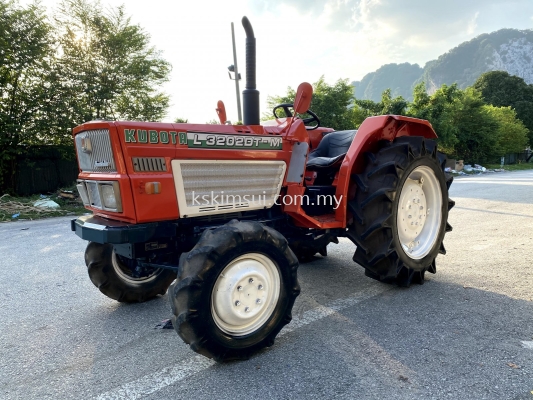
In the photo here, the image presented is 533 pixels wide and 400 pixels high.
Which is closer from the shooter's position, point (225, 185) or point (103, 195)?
point (103, 195)

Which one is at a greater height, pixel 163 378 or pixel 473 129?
pixel 473 129

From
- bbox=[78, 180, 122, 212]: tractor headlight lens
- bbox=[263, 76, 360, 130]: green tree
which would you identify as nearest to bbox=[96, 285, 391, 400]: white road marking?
bbox=[78, 180, 122, 212]: tractor headlight lens

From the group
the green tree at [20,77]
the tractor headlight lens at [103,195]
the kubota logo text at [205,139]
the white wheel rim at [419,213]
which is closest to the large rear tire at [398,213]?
the white wheel rim at [419,213]

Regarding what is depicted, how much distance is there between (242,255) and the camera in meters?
2.33

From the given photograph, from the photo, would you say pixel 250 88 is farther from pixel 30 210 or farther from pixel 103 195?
pixel 30 210

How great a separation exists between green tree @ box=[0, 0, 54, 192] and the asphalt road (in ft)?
29.2

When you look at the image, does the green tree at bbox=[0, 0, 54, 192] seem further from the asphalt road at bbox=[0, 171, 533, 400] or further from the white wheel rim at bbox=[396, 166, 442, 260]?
the white wheel rim at bbox=[396, 166, 442, 260]

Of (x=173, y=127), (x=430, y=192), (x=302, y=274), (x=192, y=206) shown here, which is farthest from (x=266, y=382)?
(x=430, y=192)

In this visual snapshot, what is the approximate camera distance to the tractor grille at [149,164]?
7.55 feet

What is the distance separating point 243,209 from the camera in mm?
2811

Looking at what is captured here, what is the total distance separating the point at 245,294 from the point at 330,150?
2.04 meters

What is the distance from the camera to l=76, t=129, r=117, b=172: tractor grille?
2.36 m

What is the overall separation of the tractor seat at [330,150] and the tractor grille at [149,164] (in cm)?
161

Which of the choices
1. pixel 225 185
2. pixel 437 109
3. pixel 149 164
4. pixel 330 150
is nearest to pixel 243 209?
pixel 225 185
